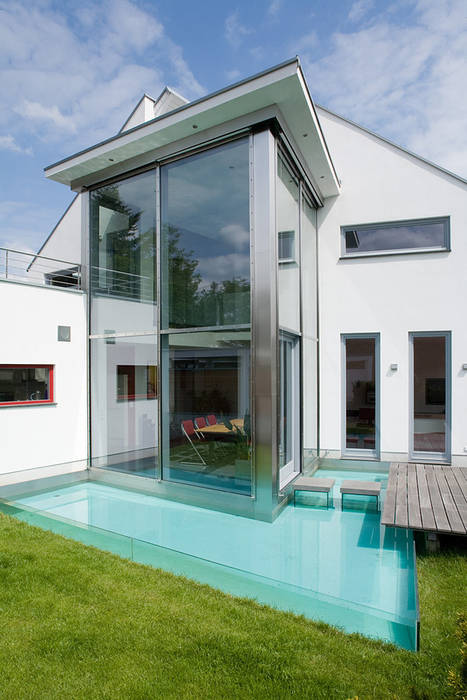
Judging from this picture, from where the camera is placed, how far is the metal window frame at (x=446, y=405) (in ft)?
28.5

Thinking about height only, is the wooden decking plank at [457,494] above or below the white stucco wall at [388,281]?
below

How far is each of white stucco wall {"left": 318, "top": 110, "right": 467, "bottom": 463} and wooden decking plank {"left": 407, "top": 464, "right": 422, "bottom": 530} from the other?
1.72m

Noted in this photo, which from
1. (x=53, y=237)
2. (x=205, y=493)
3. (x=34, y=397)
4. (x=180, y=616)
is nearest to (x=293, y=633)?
(x=180, y=616)

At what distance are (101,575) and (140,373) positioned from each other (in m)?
4.19

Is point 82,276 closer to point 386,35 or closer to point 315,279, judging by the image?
point 315,279

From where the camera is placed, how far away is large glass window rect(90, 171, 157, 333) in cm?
817

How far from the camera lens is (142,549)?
4.89 m

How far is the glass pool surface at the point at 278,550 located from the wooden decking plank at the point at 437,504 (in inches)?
21.1

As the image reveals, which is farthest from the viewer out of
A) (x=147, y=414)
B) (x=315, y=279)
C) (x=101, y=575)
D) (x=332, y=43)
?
(x=315, y=279)

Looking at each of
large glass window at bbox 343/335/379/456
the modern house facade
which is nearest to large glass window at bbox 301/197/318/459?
the modern house facade

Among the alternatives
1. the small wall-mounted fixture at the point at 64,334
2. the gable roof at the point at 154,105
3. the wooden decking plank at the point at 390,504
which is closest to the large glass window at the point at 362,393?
the wooden decking plank at the point at 390,504

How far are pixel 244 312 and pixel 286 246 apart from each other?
146 cm

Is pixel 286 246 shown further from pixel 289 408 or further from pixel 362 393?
pixel 362 393

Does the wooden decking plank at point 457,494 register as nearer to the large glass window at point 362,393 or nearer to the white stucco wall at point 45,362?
the large glass window at point 362,393
